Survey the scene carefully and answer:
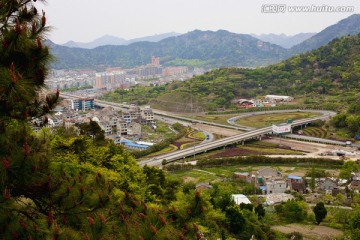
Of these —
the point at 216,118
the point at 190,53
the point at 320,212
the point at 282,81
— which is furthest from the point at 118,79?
the point at 320,212

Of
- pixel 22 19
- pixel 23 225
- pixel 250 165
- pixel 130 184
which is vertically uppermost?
pixel 22 19

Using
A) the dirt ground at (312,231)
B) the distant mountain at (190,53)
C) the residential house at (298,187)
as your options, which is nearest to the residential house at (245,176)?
the residential house at (298,187)

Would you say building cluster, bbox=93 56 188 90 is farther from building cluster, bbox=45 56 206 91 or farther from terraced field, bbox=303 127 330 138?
terraced field, bbox=303 127 330 138

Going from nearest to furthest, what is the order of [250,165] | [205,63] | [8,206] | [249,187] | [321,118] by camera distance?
[8,206] → [249,187] → [250,165] → [321,118] → [205,63]

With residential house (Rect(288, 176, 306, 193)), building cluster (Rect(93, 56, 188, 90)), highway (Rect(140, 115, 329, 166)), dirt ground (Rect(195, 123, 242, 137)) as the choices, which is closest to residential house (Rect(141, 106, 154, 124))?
dirt ground (Rect(195, 123, 242, 137))

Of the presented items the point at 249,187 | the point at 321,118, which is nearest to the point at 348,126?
the point at 321,118

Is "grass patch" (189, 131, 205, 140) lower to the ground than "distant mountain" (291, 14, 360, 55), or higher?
lower

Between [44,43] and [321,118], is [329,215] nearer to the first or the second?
[44,43]
